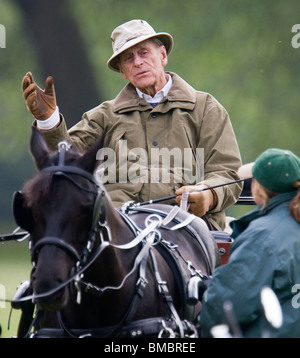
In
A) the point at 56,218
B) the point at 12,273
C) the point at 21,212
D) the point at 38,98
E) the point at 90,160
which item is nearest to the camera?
the point at 56,218

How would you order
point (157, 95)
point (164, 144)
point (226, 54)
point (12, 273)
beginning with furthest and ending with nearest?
point (226, 54) < point (12, 273) < point (157, 95) < point (164, 144)

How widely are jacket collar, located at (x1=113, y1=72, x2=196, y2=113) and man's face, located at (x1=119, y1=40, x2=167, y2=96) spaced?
82mm

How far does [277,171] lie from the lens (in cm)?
412

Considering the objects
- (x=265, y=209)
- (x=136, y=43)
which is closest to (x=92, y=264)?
(x=265, y=209)

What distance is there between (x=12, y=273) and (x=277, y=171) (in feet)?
32.5

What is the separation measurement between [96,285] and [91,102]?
8.48m

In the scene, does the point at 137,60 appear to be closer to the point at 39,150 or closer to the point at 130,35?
the point at 130,35

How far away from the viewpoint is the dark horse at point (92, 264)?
359 cm

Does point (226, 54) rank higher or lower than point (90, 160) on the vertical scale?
lower

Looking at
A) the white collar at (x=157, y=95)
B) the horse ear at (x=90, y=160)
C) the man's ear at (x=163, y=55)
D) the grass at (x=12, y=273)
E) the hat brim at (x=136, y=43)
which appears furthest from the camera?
the grass at (x=12, y=273)

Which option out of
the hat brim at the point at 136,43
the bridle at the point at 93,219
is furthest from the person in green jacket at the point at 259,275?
the hat brim at the point at 136,43

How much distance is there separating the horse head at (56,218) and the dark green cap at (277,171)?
2.77 feet

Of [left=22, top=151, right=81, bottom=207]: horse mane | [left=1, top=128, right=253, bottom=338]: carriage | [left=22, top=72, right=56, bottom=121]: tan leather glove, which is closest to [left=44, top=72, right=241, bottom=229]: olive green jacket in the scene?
[left=22, top=72, right=56, bottom=121]: tan leather glove

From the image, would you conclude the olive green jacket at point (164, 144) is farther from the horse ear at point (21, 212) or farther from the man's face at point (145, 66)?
the horse ear at point (21, 212)
